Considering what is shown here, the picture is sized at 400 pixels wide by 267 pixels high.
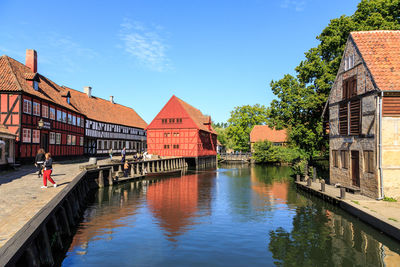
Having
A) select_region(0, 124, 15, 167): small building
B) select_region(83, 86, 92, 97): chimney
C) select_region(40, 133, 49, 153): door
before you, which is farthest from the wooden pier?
select_region(83, 86, 92, 97): chimney

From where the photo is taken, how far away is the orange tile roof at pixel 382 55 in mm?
17769

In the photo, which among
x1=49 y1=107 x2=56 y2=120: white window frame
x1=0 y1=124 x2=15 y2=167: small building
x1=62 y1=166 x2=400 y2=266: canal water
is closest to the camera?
x1=62 y1=166 x2=400 y2=266: canal water

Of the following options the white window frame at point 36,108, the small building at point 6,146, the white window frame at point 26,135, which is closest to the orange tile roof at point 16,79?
the white window frame at point 36,108

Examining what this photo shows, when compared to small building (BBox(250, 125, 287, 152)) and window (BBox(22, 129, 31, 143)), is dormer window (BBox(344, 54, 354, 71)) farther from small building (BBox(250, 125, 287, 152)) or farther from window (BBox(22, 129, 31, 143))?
small building (BBox(250, 125, 287, 152))

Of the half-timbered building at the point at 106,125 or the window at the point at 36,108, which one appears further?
the half-timbered building at the point at 106,125

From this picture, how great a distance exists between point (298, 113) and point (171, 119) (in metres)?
25.2

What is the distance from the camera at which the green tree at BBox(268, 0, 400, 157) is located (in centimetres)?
2658

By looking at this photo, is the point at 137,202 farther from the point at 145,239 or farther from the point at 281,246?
the point at 281,246

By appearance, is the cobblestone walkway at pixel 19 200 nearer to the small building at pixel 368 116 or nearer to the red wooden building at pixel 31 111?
the red wooden building at pixel 31 111

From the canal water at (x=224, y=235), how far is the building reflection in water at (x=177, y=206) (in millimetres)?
54

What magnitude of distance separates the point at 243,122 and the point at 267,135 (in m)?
6.97

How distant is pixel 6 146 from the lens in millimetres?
22391

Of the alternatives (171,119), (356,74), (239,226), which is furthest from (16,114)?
(171,119)

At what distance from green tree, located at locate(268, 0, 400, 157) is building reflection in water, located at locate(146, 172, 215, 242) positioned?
12133mm
